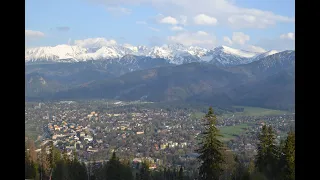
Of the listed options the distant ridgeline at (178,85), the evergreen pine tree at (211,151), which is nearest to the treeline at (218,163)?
the evergreen pine tree at (211,151)

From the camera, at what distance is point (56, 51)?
18162 centimetres

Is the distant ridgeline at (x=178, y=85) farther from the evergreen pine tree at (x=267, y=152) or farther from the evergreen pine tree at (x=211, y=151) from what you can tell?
the evergreen pine tree at (x=211, y=151)

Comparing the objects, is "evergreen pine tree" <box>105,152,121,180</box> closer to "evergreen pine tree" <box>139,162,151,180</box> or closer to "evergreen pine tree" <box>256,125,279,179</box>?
"evergreen pine tree" <box>139,162,151,180</box>

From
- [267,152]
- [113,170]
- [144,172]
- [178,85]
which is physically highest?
[178,85]

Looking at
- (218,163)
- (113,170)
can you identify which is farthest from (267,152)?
(113,170)

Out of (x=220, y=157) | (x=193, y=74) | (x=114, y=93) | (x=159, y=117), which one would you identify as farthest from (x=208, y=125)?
(x=193, y=74)

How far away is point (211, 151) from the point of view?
860cm

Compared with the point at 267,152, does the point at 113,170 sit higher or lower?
lower

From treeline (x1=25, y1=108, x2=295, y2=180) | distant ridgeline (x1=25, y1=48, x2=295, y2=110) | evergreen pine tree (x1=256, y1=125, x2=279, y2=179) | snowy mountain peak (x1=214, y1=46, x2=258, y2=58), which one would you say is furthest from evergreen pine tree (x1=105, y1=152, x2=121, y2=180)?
snowy mountain peak (x1=214, y1=46, x2=258, y2=58)

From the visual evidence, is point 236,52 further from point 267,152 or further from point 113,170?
point 267,152

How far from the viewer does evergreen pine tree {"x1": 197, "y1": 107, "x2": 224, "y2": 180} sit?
28.1 ft

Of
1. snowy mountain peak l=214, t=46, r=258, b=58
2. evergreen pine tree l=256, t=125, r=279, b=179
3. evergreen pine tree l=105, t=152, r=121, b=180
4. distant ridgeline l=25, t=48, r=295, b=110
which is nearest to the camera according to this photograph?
evergreen pine tree l=256, t=125, r=279, b=179
